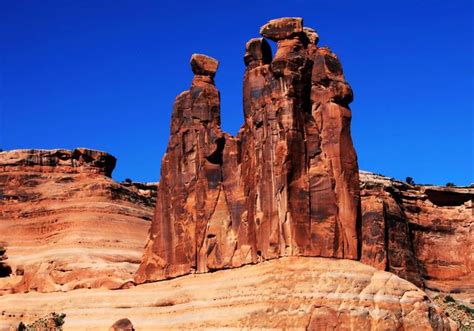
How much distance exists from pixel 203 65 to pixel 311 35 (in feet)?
32.1

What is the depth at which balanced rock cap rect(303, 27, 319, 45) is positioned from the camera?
244ft

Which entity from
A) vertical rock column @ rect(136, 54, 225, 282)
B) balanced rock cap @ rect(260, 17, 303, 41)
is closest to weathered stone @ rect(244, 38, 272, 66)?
balanced rock cap @ rect(260, 17, 303, 41)

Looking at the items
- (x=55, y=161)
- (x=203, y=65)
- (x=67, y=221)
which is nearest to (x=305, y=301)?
(x=203, y=65)

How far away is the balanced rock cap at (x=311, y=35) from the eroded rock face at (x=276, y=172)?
0.20ft

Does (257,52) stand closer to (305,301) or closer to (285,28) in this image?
(285,28)

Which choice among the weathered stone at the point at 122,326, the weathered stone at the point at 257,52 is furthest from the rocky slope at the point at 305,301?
the weathered stone at the point at 257,52

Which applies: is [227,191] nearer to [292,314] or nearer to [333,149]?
[333,149]

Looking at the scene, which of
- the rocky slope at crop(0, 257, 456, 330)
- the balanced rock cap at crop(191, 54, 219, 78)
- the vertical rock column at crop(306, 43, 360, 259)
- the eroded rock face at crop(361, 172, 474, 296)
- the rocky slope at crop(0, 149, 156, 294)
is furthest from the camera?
the eroded rock face at crop(361, 172, 474, 296)

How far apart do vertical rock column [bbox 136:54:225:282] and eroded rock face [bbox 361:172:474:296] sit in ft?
125

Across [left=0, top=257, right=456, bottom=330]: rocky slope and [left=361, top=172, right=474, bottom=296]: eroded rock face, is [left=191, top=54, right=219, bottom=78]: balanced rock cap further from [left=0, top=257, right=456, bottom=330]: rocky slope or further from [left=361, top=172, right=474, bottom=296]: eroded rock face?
[left=361, top=172, right=474, bottom=296]: eroded rock face

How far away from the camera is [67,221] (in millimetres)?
94312

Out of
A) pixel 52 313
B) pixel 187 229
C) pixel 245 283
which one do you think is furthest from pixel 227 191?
pixel 52 313

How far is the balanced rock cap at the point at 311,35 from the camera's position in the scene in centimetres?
7425

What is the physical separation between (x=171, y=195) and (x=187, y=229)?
3354mm
